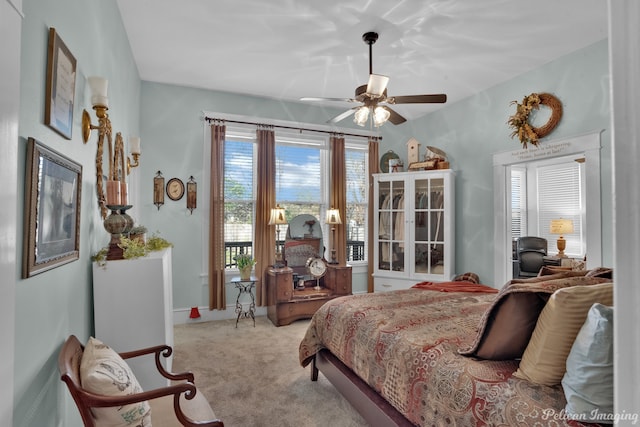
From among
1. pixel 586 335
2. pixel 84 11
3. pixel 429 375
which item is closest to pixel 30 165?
pixel 84 11

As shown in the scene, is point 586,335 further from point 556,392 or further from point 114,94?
point 114,94

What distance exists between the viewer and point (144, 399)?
130 cm

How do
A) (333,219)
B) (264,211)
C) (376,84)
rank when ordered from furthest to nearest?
(333,219) → (264,211) → (376,84)

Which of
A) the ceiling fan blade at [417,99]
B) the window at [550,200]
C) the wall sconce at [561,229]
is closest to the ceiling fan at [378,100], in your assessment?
the ceiling fan blade at [417,99]

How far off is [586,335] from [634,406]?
766 millimetres

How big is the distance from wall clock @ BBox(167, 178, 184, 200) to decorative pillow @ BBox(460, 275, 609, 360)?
376 centimetres

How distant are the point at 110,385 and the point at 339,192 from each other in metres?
3.97

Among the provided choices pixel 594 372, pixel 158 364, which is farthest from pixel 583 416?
pixel 158 364

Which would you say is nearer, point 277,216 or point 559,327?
point 559,327

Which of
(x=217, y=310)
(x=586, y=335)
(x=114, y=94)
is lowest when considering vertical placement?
(x=217, y=310)

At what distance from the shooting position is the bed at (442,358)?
1.28 metres

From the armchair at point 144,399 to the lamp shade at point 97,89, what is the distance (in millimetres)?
1193

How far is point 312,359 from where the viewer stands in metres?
2.74

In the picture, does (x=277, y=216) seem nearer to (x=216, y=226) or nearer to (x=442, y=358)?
(x=216, y=226)
